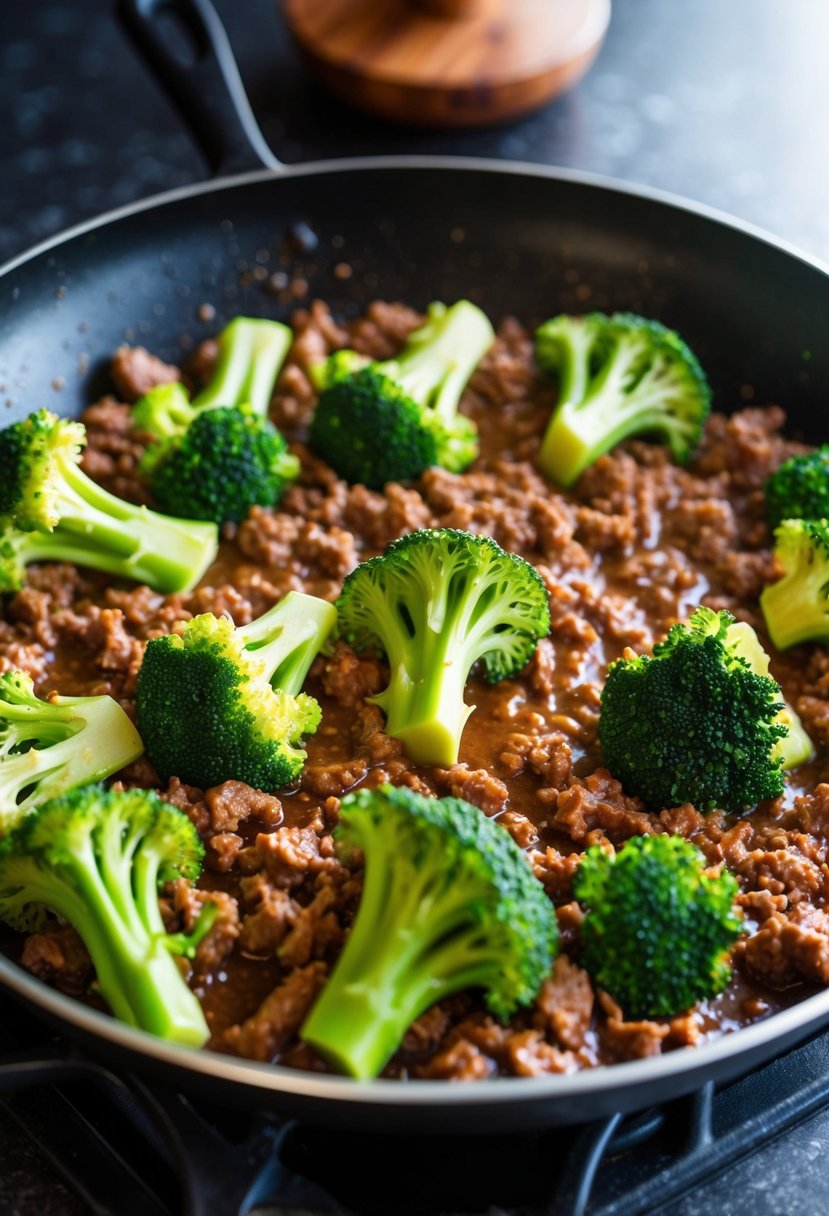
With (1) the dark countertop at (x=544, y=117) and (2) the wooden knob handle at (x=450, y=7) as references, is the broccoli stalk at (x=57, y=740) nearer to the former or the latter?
(1) the dark countertop at (x=544, y=117)

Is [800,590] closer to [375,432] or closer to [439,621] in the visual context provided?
[439,621]

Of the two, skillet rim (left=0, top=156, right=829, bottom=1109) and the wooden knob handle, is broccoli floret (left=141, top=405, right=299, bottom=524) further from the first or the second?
the wooden knob handle

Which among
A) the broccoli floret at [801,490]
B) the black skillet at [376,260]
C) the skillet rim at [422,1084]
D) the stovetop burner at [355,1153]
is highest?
the black skillet at [376,260]

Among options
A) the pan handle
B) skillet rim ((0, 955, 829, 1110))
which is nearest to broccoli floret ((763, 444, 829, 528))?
skillet rim ((0, 955, 829, 1110))

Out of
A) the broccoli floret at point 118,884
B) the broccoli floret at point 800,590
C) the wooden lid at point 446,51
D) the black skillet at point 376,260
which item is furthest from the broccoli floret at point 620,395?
the broccoli floret at point 118,884

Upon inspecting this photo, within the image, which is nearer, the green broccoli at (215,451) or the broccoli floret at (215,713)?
the broccoli floret at (215,713)
